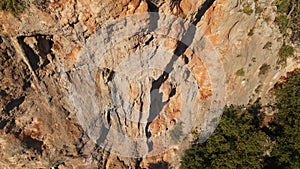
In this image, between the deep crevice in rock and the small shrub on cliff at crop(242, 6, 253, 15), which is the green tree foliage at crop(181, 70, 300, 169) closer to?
the deep crevice in rock

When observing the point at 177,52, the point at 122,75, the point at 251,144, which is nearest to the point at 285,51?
the point at 251,144

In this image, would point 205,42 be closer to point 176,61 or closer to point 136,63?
point 176,61

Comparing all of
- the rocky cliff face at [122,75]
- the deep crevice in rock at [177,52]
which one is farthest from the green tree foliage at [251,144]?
the deep crevice in rock at [177,52]

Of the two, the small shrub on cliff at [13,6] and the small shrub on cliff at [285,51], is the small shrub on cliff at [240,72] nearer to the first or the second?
the small shrub on cliff at [285,51]

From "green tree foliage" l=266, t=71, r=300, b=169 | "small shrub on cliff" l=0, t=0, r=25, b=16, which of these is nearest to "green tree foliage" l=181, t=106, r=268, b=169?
"green tree foliage" l=266, t=71, r=300, b=169

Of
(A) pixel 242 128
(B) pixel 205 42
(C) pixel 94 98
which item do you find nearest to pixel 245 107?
(A) pixel 242 128

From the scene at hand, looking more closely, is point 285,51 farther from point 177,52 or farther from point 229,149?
point 177,52
